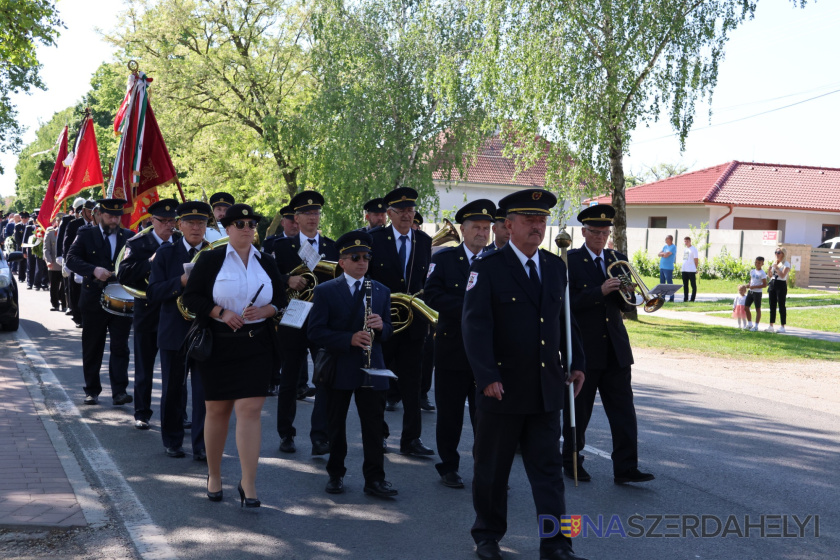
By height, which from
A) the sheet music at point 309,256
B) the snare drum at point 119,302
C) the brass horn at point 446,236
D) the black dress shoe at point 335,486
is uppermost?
the brass horn at point 446,236

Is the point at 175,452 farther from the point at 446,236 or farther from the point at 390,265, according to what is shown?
the point at 446,236

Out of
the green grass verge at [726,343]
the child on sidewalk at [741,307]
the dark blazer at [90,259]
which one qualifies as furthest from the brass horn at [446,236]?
the child on sidewalk at [741,307]

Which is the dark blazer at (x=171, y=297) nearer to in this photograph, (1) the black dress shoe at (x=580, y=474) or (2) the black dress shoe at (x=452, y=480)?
(2) the black dress shoe at (x=452, y=480)

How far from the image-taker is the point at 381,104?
3042cm

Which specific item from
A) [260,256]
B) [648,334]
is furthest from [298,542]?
[648,334]

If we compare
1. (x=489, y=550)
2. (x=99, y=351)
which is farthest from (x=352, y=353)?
(x=99, y=351)

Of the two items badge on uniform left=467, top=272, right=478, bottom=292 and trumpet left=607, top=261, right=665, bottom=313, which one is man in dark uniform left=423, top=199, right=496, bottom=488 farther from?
badge on uniform left=467, top=272, right=478, bottom=292

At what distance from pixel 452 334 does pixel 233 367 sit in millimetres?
1825

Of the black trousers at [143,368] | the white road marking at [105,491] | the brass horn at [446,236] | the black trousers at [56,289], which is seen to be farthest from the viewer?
the black trousers at [56,289]

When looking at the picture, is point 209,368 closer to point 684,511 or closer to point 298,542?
point 298,542

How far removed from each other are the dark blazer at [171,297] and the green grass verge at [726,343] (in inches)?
358

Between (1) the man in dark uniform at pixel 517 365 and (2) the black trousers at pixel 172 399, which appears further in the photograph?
(2) the black trousers at pixel 172 399

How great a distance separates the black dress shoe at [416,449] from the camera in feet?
25.0

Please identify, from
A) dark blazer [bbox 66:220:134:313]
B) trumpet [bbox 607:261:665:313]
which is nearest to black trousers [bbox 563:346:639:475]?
trumpet [bbox 607:261:665:313]
